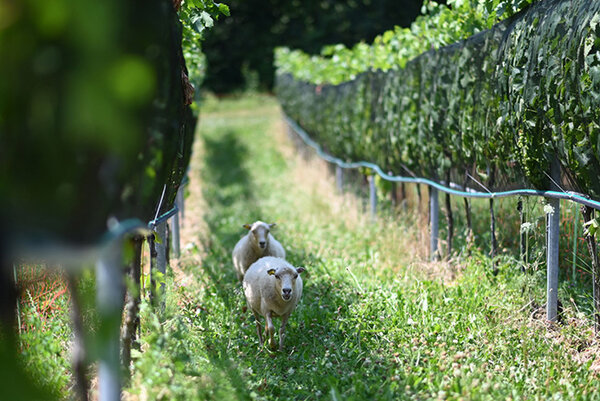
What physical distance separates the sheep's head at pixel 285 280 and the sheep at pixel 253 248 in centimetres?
142

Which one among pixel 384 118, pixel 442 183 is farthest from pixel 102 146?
pixel 384 118

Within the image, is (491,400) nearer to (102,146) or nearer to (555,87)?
(555,87)

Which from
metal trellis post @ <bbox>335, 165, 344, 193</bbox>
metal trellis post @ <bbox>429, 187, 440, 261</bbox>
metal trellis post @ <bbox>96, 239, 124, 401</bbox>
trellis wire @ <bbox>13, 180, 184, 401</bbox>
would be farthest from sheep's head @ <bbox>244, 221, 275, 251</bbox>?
metal trellis post @ <bbox>335, 165, 344, 193</bbox>

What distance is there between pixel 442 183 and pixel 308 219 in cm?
433

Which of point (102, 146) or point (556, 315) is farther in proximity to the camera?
point (556, 315)

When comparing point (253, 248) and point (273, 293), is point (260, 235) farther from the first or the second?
point (273, 293)

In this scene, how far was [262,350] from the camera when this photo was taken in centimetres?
588

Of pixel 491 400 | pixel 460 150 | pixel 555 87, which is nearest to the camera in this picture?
pixel 491 400

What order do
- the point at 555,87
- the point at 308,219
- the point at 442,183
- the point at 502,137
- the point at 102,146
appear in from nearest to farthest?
1. the point at 102,146
2. the point at 555,87
3. the point at 502,137
4. the point at 442,183
5. the point at 308,219

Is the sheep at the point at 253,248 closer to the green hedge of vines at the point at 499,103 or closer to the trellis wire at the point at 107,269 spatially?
the green hedge of vines at the point at 499,103

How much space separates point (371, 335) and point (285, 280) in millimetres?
946

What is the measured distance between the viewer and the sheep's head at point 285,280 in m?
5.77

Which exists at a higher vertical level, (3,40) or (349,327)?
(3,40)

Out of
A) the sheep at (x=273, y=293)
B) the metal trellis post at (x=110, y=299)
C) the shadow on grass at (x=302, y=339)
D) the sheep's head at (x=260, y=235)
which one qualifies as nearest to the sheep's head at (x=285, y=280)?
the sheep at (x=273, y=293)
